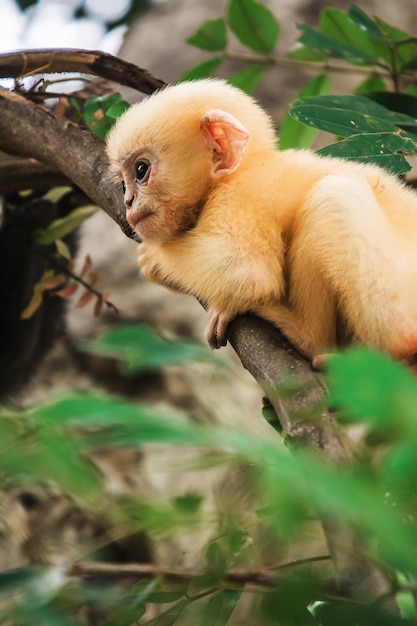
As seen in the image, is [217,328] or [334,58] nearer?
[217,328]

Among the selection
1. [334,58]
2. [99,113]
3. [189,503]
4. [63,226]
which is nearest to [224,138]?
[99,113]

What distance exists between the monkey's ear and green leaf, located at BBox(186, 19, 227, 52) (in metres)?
0.73

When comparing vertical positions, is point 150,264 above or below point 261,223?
below

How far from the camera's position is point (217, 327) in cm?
184

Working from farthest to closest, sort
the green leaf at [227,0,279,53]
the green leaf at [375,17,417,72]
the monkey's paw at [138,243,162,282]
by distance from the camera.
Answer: the green leaf at [227,0,279,53] < the green leaf at [375,17,417,72] < the monkey's paw at [138,243,162,282]

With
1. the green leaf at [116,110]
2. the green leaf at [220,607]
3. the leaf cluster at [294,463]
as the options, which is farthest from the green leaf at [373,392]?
the green leaf at [116,110]

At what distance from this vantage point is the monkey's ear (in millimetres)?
2039

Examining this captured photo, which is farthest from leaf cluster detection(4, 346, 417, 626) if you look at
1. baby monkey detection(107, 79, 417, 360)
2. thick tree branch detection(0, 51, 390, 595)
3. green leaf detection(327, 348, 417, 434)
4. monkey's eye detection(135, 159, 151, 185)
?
monkey's eye detection(135, 159, 151, 185)

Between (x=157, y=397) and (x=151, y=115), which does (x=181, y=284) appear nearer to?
(x=151, y=115)

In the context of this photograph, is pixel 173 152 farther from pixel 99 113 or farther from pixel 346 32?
pixel 346 32

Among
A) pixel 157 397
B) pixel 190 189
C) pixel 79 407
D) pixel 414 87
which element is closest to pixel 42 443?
pixel 79 407

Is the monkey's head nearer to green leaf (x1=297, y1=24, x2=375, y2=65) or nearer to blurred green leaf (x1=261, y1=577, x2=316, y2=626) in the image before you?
green leaf (x1=297, y1=24, x2=375, y2=65)

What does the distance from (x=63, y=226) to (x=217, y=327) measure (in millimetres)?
1443

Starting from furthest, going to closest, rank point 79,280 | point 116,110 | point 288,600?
point 79,280 < point 116,110 < point 288,600
